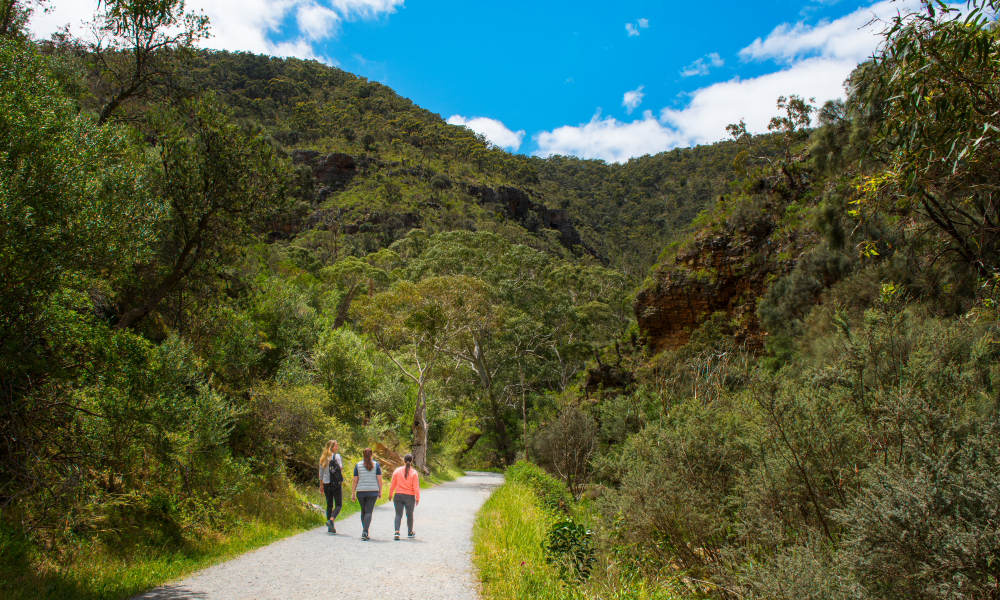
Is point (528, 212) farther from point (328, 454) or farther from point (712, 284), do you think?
point (328, 454)

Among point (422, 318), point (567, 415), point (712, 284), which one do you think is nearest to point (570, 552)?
point (567, 415)

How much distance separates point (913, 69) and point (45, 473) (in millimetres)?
9347

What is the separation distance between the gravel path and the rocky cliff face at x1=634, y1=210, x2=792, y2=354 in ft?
62.3

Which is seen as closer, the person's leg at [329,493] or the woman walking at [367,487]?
the woman walking at [367,487]

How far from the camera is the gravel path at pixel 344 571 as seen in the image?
17.7 ft

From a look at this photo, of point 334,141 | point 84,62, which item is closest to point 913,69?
point 84,62

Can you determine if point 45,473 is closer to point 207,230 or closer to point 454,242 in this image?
point 207,230

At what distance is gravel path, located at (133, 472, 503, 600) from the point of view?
5387 millimetres

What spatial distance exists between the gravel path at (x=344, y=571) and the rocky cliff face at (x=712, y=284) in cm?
1898

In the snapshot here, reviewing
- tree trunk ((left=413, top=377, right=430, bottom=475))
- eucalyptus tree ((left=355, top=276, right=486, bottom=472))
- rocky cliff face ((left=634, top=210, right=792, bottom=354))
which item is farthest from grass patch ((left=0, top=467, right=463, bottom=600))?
rocky cliff face ((left=634, top=210, right=792, bottom=354))

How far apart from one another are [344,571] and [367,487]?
9.54 ft

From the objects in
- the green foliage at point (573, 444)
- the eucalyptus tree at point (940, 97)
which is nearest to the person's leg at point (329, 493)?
the eucalyptus tree at point (940, 97)

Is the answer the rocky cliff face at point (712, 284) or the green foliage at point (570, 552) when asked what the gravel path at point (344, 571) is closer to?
the green foliage at point (570, 552)

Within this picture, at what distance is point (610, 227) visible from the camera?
10581 cm
